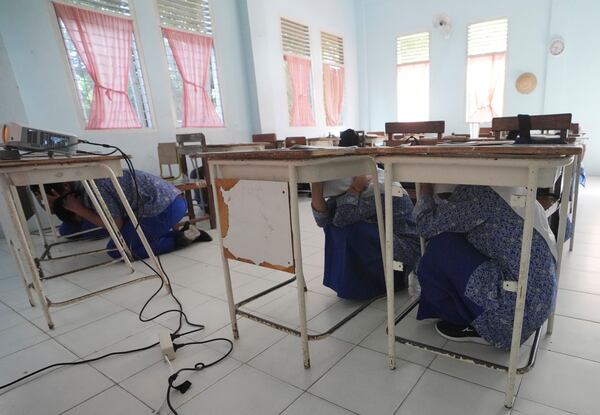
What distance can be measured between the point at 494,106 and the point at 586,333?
6.01 m

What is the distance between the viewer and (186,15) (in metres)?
4.42

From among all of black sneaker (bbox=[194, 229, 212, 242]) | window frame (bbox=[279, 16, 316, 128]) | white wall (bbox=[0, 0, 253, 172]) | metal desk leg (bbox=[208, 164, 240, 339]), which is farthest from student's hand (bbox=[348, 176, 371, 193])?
window frame (bbox=[279, 16, 316, 128])

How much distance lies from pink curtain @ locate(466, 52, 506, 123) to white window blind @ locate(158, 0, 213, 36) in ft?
15.6

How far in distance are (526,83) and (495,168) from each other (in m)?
6.37

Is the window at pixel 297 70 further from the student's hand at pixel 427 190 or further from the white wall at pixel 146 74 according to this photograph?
the student's hand at pixel 427 190

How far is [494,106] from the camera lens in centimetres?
624

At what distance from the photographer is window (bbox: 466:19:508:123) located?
19.8 ft

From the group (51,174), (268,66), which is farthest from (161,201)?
(268,66)

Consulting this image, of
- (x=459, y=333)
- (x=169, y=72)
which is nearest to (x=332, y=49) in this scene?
(x=169, y=72)

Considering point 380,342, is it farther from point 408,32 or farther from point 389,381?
point 408,32

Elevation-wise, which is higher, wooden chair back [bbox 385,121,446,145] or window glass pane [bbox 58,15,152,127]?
window glass pane [bbox 58,15,152,127]

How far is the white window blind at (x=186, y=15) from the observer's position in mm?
4215

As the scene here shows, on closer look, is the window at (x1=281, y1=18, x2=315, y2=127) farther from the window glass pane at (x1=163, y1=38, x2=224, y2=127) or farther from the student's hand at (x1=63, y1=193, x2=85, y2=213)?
the student's hand at (x1=63, y1=193, x2=85, y2=213)

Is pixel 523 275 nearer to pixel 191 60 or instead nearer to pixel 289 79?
pixel 191 60
